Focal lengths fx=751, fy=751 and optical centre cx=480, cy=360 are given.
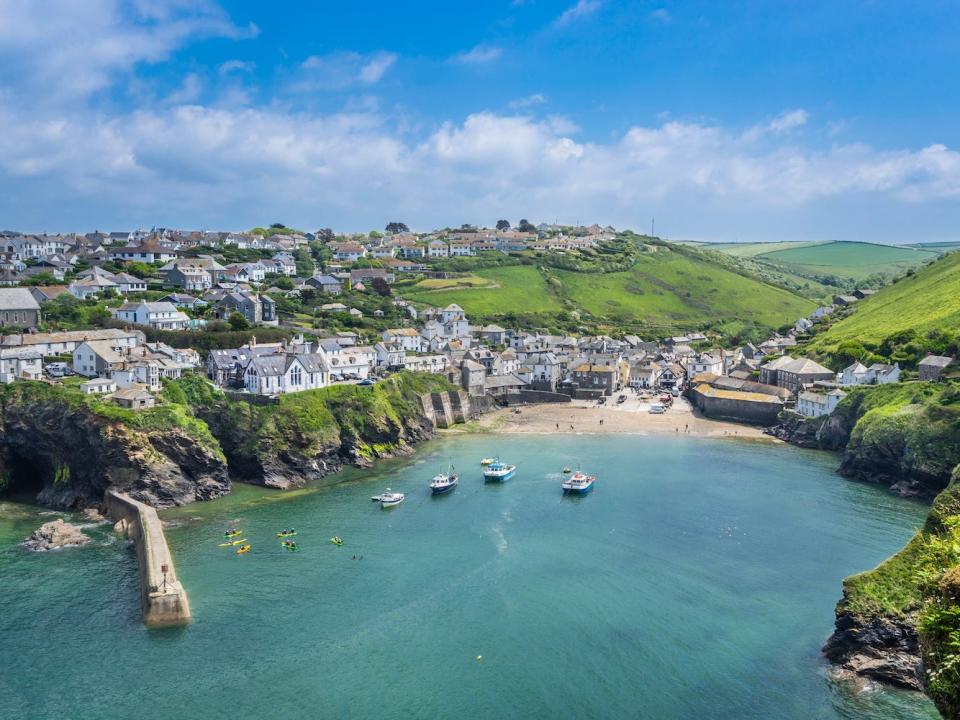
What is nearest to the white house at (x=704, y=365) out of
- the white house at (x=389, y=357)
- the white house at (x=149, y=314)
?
the white house at (x=389, y=357)

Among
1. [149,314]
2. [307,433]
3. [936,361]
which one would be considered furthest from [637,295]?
[307,433]

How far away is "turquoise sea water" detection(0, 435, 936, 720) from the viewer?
3028cm

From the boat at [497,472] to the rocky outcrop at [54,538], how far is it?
28521mm

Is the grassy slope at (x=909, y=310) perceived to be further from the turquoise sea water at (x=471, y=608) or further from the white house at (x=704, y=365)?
the turquoise sea water at (x=471, y=608)

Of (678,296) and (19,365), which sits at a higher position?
(678,296)

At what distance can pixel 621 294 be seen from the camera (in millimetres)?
161000

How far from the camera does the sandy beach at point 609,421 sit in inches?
3167

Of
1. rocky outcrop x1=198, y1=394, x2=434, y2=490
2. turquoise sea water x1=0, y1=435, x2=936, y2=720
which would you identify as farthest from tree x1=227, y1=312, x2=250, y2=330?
turquoise sea water x1=0, y1=435, x2=936, y2=720

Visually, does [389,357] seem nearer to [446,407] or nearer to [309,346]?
[446,407]

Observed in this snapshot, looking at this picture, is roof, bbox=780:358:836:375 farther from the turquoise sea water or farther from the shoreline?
the turquoise sea water

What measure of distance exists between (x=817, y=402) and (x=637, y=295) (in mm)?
86358

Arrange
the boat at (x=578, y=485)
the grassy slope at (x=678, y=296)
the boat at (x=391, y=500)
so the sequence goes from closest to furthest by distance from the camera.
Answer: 1. the boat at (x=391, y=500)
2. the boat at (x=578, y=485)
3. the grassy slope at (x=678, y=296)

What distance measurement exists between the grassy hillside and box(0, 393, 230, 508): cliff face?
79.3 meters

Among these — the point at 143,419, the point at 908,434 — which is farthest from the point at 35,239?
the point at 908,434
